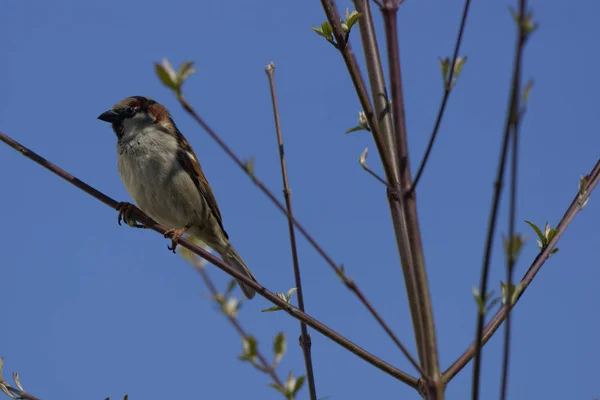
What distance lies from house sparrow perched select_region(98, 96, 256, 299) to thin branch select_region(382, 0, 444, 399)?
2.37m

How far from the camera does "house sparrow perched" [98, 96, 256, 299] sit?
4277 mm

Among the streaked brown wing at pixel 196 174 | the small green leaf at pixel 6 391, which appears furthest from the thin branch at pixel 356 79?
the streaked brown wing at pixel 196 174

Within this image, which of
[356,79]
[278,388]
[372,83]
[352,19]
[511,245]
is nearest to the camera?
[511,245]

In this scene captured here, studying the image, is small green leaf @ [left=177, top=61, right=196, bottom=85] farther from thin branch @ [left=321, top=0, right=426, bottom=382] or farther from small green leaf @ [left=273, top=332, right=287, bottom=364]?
small green leaf @ [left=273, top=332, right=287, bottom=364]

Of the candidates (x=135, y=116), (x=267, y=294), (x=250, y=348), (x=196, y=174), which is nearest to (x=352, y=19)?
(x=267, y=294)

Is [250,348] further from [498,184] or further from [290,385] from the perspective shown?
[498,184]

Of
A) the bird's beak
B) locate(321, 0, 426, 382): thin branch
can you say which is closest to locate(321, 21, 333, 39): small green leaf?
locate(321, 0, 426, 382): thin branch

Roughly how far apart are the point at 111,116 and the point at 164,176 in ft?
2.34

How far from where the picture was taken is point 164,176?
14.1 feet

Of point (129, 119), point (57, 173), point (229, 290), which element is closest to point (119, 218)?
point (129, 119)

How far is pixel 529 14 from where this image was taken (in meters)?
1.14

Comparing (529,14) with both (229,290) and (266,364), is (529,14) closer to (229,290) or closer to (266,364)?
(266,364)

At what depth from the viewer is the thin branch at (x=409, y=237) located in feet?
5.53

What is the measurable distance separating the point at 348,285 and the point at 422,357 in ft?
1.20
